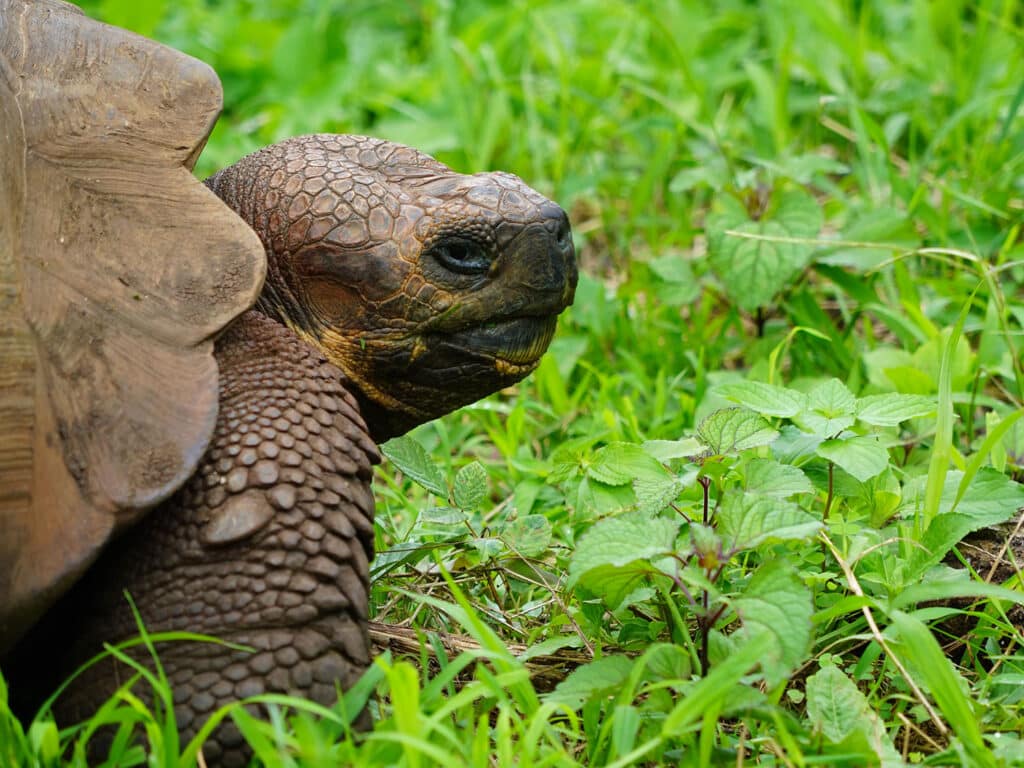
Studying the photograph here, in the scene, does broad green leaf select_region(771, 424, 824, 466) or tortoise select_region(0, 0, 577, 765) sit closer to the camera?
tortoise select_region(0, 0, 577, 765)

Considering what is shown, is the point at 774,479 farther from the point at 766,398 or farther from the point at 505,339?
the point at 505,339

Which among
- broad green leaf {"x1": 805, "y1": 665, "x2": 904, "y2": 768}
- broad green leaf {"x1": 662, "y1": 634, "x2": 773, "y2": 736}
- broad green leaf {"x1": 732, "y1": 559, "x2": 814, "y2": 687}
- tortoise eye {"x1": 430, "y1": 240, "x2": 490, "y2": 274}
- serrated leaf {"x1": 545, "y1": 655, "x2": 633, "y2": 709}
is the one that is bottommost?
serrated leaf {"x1": 545, "y1": 655, "x2": 633, "y2": 709}

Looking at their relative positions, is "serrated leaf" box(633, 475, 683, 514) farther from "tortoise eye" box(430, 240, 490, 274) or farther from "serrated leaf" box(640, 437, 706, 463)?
"tortoise eye" box(430, 240, 490, 274)

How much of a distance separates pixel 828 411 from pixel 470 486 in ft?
2.28

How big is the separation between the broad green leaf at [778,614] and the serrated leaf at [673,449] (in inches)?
13.2

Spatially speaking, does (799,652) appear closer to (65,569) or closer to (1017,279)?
(65,569)

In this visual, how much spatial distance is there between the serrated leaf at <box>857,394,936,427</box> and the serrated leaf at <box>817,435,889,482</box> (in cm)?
4

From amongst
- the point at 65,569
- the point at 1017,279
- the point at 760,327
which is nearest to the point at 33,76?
the point at 65,569

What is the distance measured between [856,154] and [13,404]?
3.60 meters

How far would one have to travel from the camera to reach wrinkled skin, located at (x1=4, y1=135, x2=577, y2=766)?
6.45ft

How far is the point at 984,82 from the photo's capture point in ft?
15.0

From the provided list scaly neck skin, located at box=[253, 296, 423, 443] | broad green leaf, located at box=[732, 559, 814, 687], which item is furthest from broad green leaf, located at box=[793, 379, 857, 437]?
scaly neck skin, located at box=[253, 296, 423, 443]

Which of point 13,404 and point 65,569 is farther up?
point 13,404

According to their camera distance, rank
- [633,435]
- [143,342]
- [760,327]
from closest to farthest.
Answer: [143,342] → [633,435] → [760,327]
